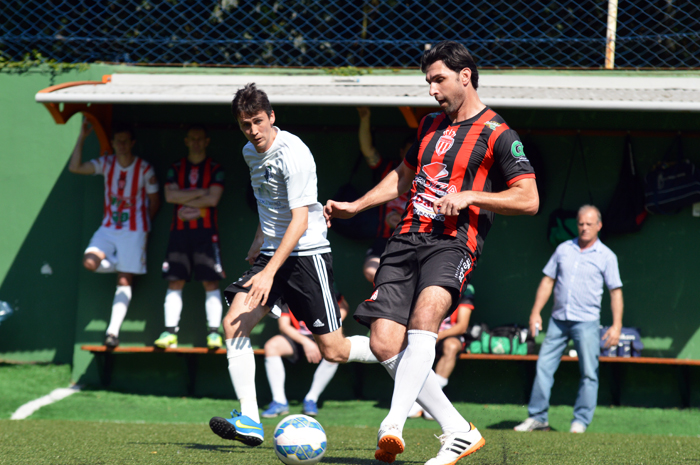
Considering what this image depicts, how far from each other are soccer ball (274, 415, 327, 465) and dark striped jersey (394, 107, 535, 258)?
112 centimetres

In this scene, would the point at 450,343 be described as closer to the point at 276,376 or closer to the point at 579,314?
the point at 579,314

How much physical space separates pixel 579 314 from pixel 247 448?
3.28 meters

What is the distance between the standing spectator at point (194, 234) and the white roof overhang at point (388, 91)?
2.46 ft

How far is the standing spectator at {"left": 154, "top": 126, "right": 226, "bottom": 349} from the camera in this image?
7.29 metres

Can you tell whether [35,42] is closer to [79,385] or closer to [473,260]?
[79,385]

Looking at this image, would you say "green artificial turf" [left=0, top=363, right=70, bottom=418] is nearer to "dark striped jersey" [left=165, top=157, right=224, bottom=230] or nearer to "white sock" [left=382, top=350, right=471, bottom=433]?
"dark striped jersey" [left=165, top=157, right=224, bottom=230]

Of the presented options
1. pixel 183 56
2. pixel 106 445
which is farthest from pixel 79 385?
pixel 183 56

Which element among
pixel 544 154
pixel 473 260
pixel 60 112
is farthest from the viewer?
pixel 544 154

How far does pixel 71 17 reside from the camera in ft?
29.0

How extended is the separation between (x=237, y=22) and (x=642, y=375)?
5861mm

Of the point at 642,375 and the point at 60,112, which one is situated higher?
the point at 60,112

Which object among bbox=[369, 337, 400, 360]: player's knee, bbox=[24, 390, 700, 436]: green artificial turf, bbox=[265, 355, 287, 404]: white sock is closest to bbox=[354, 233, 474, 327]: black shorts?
bbox=[369, 337, 400, 360]: player's knee

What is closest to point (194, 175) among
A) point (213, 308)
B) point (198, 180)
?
point (198, 180)

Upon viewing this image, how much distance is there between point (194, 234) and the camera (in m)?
7.36
